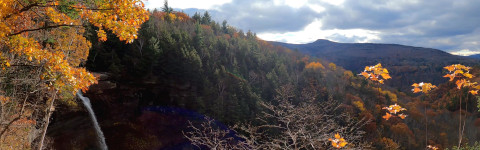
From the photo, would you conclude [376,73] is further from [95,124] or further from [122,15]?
[95,124]

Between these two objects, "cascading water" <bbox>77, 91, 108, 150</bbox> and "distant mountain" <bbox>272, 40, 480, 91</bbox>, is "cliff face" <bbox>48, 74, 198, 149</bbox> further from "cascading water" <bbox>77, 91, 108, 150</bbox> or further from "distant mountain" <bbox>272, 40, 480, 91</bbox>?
"distant mountain" <bbox>272, 40, 480, 91</bbox>

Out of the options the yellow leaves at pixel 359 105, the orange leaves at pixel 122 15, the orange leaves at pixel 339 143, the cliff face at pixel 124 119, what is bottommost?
the yellow leaves at pixel 359 105

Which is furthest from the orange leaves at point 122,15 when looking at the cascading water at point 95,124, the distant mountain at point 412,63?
the distant mountain at point 412,63

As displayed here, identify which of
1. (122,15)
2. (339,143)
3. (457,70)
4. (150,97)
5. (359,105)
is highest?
(122,15)

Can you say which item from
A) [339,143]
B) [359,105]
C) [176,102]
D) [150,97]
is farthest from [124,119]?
[359,105]

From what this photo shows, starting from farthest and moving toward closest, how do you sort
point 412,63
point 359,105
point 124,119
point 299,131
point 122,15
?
1. point 412,63
2. point 359,105
3. point 124,119
4. point 299,131
5. point 122,15

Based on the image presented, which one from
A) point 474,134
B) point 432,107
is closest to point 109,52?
point 474,134

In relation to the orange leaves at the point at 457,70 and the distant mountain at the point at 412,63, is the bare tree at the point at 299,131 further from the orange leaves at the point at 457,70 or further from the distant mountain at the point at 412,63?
the distant mountain at the point at 412,63

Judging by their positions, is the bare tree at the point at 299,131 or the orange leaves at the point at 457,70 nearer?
the orange leaves at the point at 457,70

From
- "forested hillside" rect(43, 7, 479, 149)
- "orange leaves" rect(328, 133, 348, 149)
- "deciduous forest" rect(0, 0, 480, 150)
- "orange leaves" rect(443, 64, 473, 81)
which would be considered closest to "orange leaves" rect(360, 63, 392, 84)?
"deciduous forest" rect(0, 0, 480, 150)

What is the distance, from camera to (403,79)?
375 feet

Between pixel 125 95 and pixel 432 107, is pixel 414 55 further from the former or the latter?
pixel 125 95

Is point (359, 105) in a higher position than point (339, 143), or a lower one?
lower

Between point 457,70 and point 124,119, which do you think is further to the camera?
point 124,119
